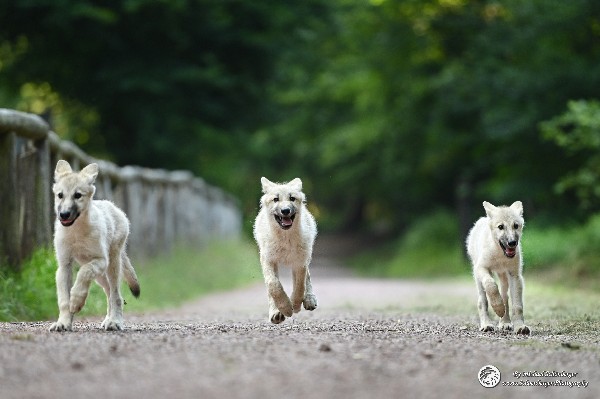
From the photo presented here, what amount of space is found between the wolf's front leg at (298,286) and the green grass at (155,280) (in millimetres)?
2954

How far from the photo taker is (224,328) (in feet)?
32.6

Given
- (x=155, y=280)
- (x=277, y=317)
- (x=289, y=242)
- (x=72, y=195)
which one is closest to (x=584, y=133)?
(x=155, y=280)

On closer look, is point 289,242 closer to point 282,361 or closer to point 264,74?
point 282,361

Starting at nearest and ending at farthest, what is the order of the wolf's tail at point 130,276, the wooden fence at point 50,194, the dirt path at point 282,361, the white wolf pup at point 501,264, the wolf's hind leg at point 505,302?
the dirt path at point 282,361 < the white wolf pup at point 501,264 < the wolf's hind leg at point 505,302 < the wolf's tail at point 130,276 < the wooden fence at point 50,194

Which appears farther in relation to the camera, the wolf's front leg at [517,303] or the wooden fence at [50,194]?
the wooden fence at [50,194]

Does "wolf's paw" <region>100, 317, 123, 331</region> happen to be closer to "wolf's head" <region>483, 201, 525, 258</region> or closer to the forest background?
"wolf's head" <region>483, 201, 525, 258</region>

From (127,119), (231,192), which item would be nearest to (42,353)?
(127,119)

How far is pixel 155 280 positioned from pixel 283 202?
8.75 meters

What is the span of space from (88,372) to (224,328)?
3.32 metres

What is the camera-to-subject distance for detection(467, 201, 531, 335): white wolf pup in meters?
10.2

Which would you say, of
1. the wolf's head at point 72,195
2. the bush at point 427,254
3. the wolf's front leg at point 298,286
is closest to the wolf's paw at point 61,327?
the wolf's head at point 72,195

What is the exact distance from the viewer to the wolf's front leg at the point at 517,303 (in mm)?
9922

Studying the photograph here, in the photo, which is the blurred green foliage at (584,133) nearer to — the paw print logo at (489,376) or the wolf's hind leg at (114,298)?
the wolf's hind leg at (114,298)

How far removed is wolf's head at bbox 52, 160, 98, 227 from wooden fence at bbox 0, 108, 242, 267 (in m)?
2.79
